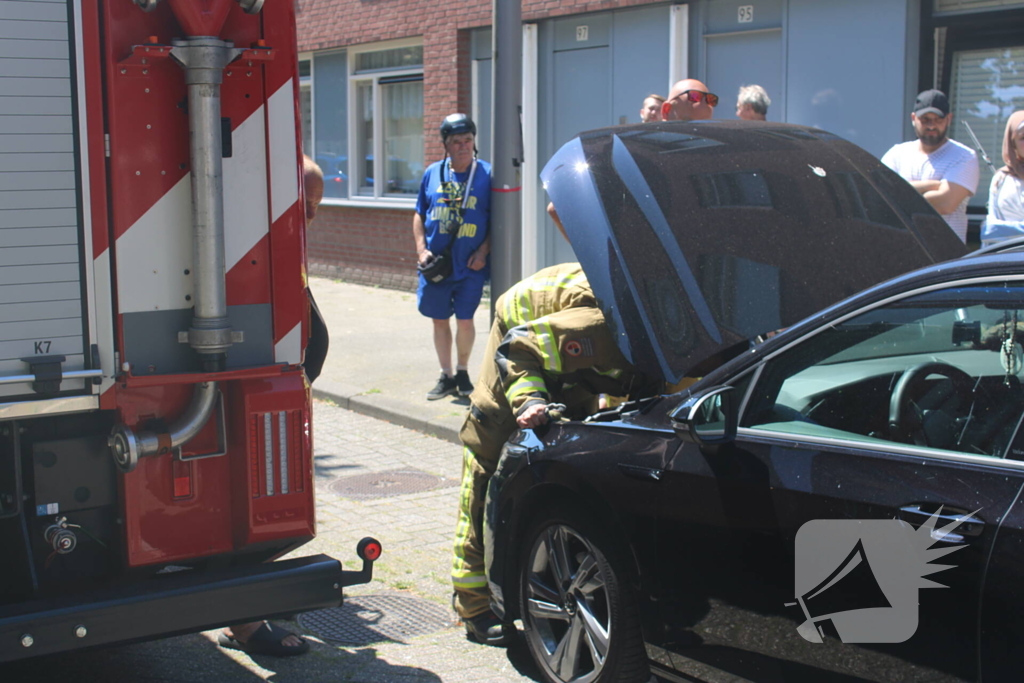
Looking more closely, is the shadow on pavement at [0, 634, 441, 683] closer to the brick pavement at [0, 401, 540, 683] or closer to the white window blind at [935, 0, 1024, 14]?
the brick pavement at [0, 401, 540, 683]

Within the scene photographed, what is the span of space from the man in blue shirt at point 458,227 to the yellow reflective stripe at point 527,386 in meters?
4.50

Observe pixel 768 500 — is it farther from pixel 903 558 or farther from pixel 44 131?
pixel 44 131

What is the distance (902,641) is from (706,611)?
0.69 meters

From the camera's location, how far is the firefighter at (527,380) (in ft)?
13.5

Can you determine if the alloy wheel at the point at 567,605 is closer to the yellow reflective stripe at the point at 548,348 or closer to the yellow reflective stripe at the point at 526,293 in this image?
the yellow reflective stripe at the point at 548,348

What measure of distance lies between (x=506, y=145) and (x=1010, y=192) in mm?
2996

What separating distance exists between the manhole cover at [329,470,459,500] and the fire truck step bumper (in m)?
2.89

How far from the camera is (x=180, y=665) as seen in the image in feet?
14.1

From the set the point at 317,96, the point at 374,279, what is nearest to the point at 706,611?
the point at 374,279

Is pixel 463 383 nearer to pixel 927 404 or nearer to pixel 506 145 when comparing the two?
pixel 506 145

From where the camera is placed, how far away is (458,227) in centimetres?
863

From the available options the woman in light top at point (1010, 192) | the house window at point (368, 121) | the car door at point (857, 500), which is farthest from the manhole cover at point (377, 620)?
the house window at point (368, 121)

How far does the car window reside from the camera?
2.95m

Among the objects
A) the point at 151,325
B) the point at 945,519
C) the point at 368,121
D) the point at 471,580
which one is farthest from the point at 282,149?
the point at 368,121
